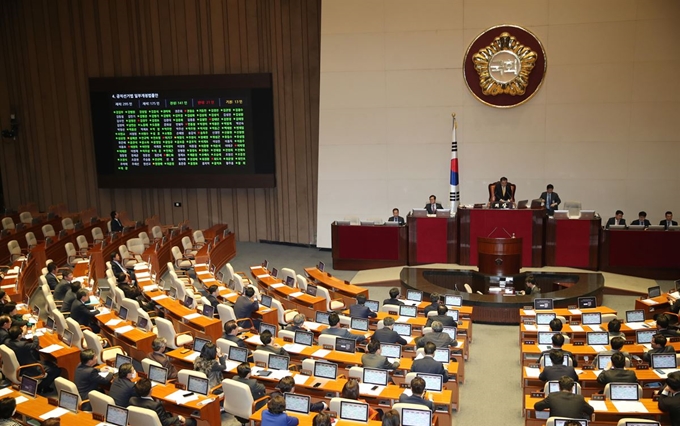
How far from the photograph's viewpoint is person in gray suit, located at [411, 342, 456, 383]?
7.70m

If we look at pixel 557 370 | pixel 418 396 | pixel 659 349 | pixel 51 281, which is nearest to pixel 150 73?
pixel 51 281

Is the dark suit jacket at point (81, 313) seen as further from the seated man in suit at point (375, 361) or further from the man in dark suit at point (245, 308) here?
the seated man in suit at point (375, 361)

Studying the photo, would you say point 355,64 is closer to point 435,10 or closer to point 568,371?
point 435,10

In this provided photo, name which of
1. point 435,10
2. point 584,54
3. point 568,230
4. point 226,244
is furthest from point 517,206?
point 226,244

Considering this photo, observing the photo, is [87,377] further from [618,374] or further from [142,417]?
[618,374]

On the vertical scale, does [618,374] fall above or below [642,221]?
below

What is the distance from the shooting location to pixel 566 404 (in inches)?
257

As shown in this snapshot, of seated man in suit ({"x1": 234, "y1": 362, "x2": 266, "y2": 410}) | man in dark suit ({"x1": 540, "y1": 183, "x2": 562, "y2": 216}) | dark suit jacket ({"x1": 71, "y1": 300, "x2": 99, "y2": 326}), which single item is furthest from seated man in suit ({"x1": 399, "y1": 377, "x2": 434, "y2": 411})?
man in dark suit ({"x1": 540, "y1": 183, "x2": 562, "y2": 216})

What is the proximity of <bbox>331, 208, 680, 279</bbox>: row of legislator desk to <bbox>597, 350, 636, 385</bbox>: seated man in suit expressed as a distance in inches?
279

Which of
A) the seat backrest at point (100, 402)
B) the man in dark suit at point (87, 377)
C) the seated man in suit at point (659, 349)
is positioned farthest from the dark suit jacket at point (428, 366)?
the man in dark suit at point (87, 377)

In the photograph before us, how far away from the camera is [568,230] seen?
14.4 meters

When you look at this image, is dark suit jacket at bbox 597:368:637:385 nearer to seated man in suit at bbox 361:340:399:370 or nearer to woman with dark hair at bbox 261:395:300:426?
seated man in suit at bbox 361:340:399:370

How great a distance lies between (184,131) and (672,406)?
14983mm

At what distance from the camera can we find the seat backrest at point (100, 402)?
6734 millimetres
